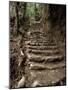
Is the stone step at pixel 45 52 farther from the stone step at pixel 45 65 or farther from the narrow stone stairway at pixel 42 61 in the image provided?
the stone step at pixel 45 65

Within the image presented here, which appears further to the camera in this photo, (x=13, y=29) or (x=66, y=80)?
(x=66, y=80)

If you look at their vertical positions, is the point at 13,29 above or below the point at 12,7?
below

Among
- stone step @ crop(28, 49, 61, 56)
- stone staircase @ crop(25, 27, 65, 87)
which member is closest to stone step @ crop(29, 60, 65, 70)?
stone staircase @ crop(25, 27, 65, 87)

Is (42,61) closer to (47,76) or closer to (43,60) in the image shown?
(43,60)

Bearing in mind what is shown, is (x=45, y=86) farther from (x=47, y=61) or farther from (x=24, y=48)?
(x=24, y=48)

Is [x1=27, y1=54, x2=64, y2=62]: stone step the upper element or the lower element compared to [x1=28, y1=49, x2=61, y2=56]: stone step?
lower

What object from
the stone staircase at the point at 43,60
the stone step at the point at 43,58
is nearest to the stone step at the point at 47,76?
the stone staircase at the point at 43,60

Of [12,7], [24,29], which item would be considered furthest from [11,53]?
[12,7]

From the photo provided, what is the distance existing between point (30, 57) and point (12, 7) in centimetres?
54

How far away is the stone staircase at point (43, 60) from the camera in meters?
1.97

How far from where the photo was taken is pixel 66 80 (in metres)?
2.07

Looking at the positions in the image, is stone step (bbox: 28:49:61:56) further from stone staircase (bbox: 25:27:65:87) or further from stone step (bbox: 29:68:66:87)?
stone step (bbox: 29:68:66:87)

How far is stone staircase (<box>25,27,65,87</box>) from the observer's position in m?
1.97

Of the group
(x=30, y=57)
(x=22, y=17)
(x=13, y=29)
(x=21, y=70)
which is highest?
(x=22, y=17)
